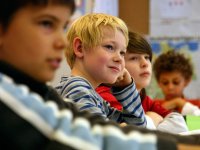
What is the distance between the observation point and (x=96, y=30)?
1062 mm

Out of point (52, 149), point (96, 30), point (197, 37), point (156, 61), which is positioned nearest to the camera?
point (52, 149)

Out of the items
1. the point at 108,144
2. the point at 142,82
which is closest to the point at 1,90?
the point at 108,144

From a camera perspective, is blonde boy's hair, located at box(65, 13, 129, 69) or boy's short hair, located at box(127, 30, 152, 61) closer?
blonde boy's hair, located at box(65, 13, 129, 69)

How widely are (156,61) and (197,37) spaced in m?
0.34

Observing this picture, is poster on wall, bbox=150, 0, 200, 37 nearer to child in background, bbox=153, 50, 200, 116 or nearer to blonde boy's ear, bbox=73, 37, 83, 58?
child in background, bbox=153, 50, 200, 116

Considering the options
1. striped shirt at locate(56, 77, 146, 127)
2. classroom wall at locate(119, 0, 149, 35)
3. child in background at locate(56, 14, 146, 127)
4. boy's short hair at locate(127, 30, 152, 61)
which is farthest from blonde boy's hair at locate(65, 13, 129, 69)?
classroom wall at locate(119, 0, 149, 35)

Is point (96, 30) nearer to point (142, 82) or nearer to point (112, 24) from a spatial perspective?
point (112, 24)

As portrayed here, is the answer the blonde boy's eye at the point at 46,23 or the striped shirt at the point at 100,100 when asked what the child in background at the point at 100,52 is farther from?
the blonde boy's eye at the point at 46,23

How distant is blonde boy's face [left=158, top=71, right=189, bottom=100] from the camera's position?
211 centimetres

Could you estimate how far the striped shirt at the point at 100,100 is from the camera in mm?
897

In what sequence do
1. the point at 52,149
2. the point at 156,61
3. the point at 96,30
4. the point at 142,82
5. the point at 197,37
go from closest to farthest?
1. the point at 52,149
2. the point at 96,30
3. the point at 142,82
4. the point at 156,61
5. the point at 197,37

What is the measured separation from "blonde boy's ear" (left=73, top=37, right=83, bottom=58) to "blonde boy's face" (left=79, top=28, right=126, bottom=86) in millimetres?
14

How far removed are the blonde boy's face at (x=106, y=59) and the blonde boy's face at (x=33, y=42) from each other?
1.78 ft

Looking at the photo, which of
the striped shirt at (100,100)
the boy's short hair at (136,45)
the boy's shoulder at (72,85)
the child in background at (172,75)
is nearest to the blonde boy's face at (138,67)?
the boy's short hair at (136,45)
